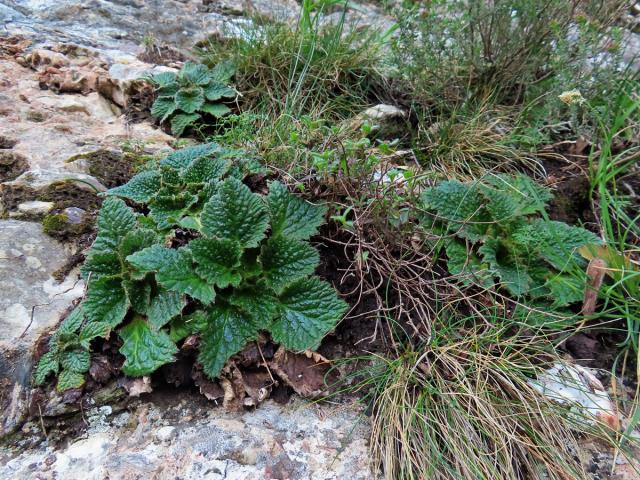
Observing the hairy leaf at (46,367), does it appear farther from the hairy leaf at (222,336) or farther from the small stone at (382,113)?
the small stone at (382,113)

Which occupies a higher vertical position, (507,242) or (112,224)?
(507,242)

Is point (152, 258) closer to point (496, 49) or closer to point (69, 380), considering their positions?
point (69, 380)

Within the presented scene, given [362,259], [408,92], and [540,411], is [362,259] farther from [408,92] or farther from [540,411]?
[408,92]

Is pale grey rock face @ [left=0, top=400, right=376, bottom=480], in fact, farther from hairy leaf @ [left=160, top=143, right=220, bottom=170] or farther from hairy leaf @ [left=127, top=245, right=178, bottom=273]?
hairy leaf @ [left=160, top=143, right=220, bottom=170]

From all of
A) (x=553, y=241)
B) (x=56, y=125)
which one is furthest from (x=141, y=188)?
(x=553, y=241)

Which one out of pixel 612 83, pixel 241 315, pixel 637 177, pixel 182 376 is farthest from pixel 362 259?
pixel 612 83

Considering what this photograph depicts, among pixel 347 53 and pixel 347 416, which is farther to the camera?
pixel 347 53
